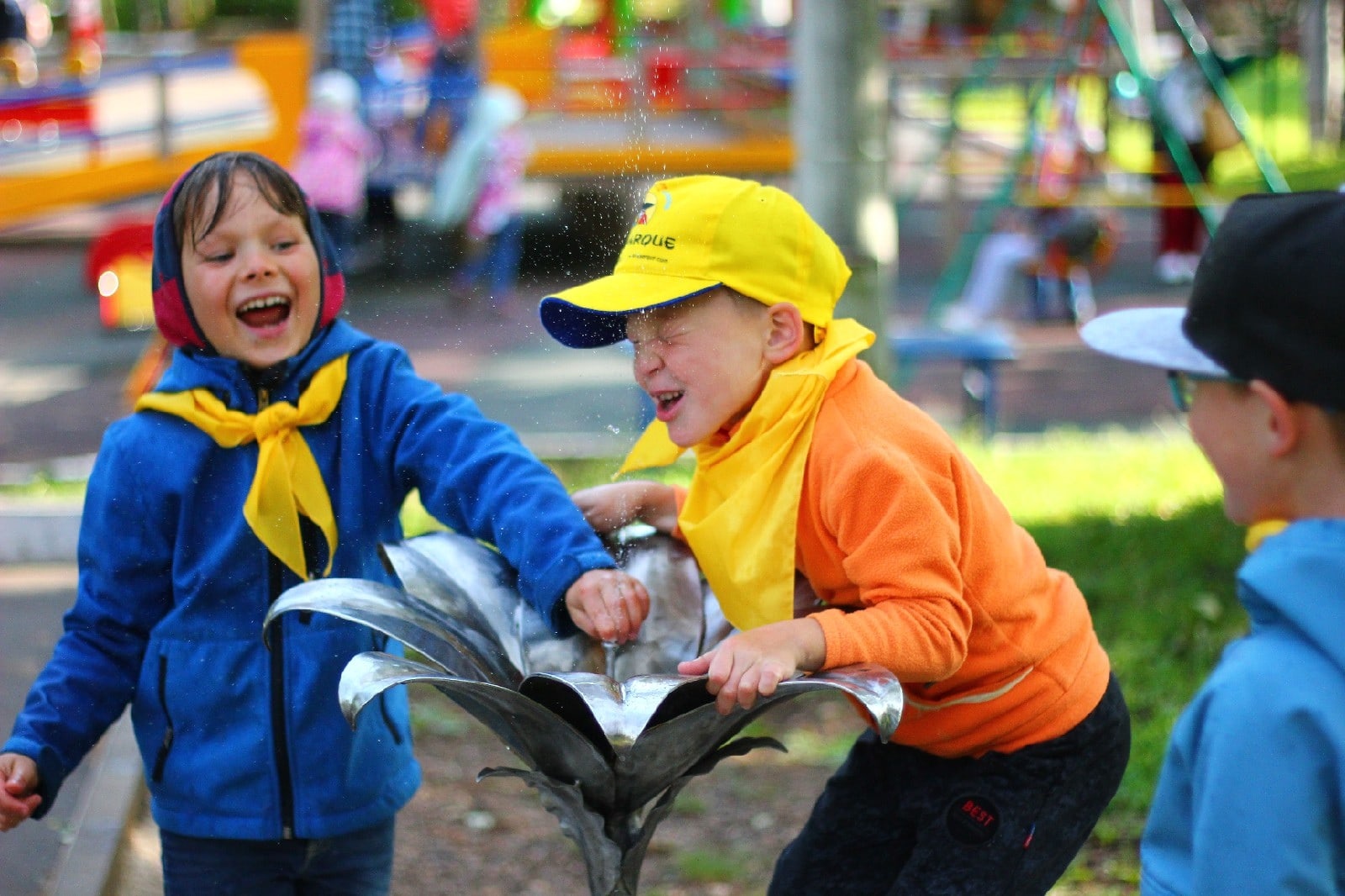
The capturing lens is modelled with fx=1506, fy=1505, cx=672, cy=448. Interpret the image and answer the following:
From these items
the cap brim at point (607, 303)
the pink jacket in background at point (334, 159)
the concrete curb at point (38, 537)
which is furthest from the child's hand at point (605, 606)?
the pink jacket in background at point (334, 159)

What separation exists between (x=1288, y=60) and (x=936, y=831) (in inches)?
1039

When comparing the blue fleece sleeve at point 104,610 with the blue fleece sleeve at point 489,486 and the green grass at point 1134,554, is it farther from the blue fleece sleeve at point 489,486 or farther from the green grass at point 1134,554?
the green grass at point 1134,554

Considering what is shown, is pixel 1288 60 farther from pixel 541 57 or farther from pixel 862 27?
pixel 862 27

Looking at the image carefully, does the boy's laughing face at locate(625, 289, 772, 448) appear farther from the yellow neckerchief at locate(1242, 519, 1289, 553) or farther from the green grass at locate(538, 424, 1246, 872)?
the green grass at locate(538, 424, 1246, 872)

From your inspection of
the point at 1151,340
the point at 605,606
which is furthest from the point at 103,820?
the point at 1151,340

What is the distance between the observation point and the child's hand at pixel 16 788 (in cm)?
211

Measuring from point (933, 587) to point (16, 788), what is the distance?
51.6 inches

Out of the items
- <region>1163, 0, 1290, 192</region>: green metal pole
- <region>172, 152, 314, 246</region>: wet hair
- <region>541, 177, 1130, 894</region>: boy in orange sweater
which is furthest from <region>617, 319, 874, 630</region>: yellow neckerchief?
<region>1163, 0, 1290, 192</region>: green metal pole

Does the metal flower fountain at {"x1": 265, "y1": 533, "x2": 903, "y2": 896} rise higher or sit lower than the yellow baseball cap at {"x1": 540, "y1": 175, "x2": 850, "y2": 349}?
lower

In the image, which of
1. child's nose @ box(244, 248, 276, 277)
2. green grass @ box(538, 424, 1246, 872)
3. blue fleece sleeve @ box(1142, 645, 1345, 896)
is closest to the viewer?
blue fleece sleeve @ box(1142, 645, 1345, 896)

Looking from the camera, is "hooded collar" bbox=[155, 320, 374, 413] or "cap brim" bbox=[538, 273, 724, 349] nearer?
"cap brim" bbox=[538, 273, 724, 349]

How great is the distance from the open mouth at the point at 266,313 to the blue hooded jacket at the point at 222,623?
0.22ft

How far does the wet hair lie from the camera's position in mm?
2232

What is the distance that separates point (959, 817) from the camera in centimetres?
216
